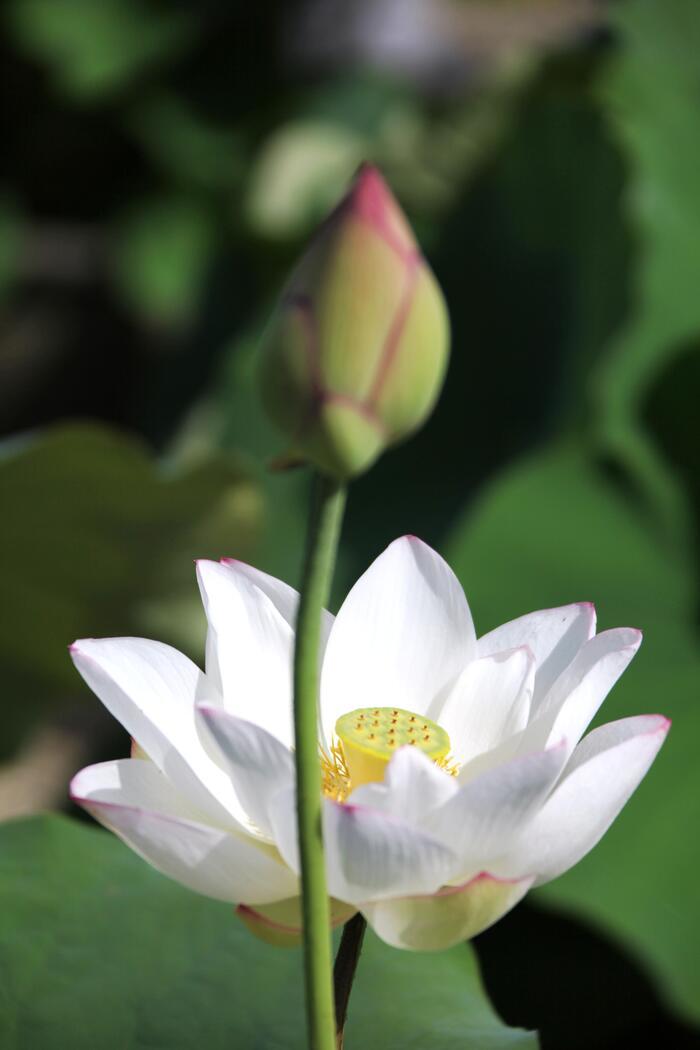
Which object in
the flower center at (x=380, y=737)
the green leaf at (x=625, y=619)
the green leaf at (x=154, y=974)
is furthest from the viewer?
the green leaf at (x=625, y=619)

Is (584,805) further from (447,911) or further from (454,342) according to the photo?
(454,342)

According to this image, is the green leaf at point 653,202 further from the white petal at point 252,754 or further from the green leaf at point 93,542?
the white petal at point 252,754

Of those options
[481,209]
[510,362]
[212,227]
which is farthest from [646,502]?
[212,227]

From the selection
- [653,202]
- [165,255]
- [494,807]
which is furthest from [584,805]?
[165,255]

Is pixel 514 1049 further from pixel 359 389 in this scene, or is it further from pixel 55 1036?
pixel 359 389

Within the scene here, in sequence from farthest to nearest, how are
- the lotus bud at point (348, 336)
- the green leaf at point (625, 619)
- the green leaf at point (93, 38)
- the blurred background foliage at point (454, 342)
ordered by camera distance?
1. the green leaf at point (93, 38)
2. the blurred background foliage at point (454, 342)
3. the green leaf at point (625, 619)
4. the lotus bud at point (348, 336)

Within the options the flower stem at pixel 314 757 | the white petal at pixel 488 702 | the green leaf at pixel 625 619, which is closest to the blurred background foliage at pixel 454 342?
the green leaf at pixel 625 619
